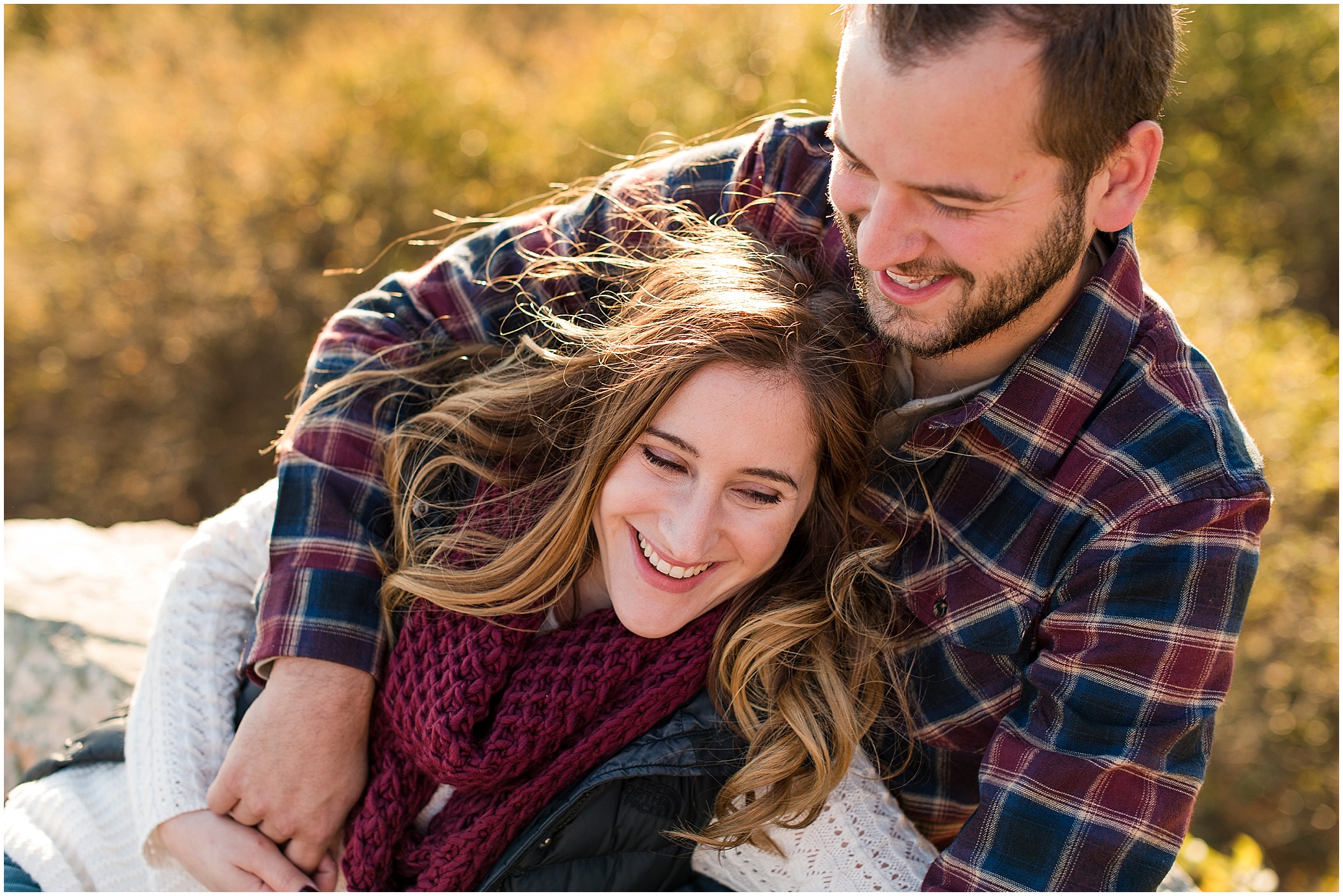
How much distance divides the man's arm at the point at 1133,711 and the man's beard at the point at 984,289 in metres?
0.44

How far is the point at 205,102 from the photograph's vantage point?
254 inches

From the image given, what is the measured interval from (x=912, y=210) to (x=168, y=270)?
218 inches

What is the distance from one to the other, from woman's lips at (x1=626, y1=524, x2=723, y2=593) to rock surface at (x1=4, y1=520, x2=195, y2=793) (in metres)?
1.47

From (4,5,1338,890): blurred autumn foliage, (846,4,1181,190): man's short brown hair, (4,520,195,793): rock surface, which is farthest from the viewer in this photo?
(4,5,1338,890): blurred autumn foliage

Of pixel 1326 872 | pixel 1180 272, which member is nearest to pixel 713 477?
pixel 1180 272

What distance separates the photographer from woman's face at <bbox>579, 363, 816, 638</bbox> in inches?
72.9

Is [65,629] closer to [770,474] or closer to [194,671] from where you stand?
[194,671]

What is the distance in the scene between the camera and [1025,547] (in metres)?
1.98

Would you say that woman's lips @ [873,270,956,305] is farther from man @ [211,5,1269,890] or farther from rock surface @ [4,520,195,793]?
rock surface @ [4,520,195,793]

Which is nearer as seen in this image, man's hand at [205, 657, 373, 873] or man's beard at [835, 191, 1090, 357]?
man's beard at [835, 191, 1090, 357]

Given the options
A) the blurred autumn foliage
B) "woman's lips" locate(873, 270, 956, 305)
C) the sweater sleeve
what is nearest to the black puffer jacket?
the sweater sleeve

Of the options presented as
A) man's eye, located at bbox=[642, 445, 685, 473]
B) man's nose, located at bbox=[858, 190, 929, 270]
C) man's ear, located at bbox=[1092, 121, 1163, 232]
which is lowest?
man's eye, located at bbox=[642, 445, 685, 473]

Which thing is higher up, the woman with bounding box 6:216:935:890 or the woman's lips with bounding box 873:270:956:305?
the woman's lips with bounding box 873:270:956:305

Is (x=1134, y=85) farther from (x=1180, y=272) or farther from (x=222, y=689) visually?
(x=1180, y=272)
